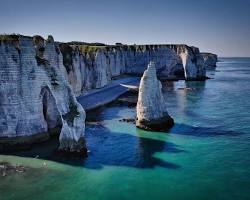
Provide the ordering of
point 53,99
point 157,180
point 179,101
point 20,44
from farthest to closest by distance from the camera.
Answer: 1. point 179,101
2. point 53,99
3. point 20,44
4. point 157,180

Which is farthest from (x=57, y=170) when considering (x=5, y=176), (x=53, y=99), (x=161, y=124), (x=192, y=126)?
(x=192, y=126)

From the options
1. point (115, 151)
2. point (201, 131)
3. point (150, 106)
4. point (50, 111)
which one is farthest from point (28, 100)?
point (201, 131)

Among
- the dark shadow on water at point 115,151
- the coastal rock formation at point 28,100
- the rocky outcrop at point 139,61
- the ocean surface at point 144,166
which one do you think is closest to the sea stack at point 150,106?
the ocean surface at point 144,166

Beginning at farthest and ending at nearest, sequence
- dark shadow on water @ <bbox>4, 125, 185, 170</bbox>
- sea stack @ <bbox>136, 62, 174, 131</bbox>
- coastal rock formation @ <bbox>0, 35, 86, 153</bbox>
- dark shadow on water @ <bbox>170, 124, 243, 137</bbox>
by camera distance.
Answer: sea stack @ <bbox>136, 62, 174, 131</bbox> → dark shadow on water @ <bbox>170, 124, 243, 137</bbox> → coastal rock formation @ <bbox>0, 35, 86, 153</bbox> → dark shadow on water @ <bbox>4, 125, 185, 170</bbox>

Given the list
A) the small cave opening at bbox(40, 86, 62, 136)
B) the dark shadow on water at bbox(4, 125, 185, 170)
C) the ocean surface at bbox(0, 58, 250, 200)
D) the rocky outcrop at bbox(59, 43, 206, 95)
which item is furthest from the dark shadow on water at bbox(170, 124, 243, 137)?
the rocky outcrop at bbox(59, 43, 206, 95)

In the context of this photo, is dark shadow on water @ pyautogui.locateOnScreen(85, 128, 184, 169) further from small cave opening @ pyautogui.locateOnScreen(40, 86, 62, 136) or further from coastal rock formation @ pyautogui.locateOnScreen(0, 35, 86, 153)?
small cave opening @ pyautogui.locateOnScreen(40, 86, 62, 136)

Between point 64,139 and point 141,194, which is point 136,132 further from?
point 141,194
